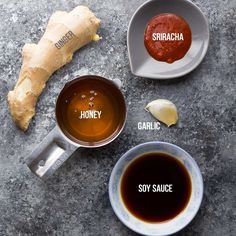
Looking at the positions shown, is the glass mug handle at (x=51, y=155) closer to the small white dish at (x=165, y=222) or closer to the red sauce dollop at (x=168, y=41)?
the small white dish at (x=165, y=222)

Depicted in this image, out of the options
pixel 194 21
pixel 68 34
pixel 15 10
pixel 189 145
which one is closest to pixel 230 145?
pixel 189 145

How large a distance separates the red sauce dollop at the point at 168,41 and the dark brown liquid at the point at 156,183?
18 centimetres

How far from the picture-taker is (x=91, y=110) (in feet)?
4.03

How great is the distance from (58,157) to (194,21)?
33 centimetres

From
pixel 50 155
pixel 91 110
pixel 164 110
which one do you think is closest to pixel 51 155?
pixel 50 155

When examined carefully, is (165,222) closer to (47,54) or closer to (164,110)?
(164,110)

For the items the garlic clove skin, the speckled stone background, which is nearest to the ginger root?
the speckled stone background

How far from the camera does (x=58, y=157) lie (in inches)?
47.9

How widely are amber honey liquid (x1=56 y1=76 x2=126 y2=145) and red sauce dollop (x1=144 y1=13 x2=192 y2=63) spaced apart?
0.10 metres

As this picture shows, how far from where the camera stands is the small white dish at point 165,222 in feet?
4.06

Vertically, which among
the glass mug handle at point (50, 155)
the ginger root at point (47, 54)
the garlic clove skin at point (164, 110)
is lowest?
the garlic clove skin at point (164, 110)

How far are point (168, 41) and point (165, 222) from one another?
1.04 ft

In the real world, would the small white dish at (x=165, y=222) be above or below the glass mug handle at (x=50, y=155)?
below

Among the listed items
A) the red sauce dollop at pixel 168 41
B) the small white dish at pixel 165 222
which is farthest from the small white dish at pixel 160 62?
the small white dish at pixel 165 222
